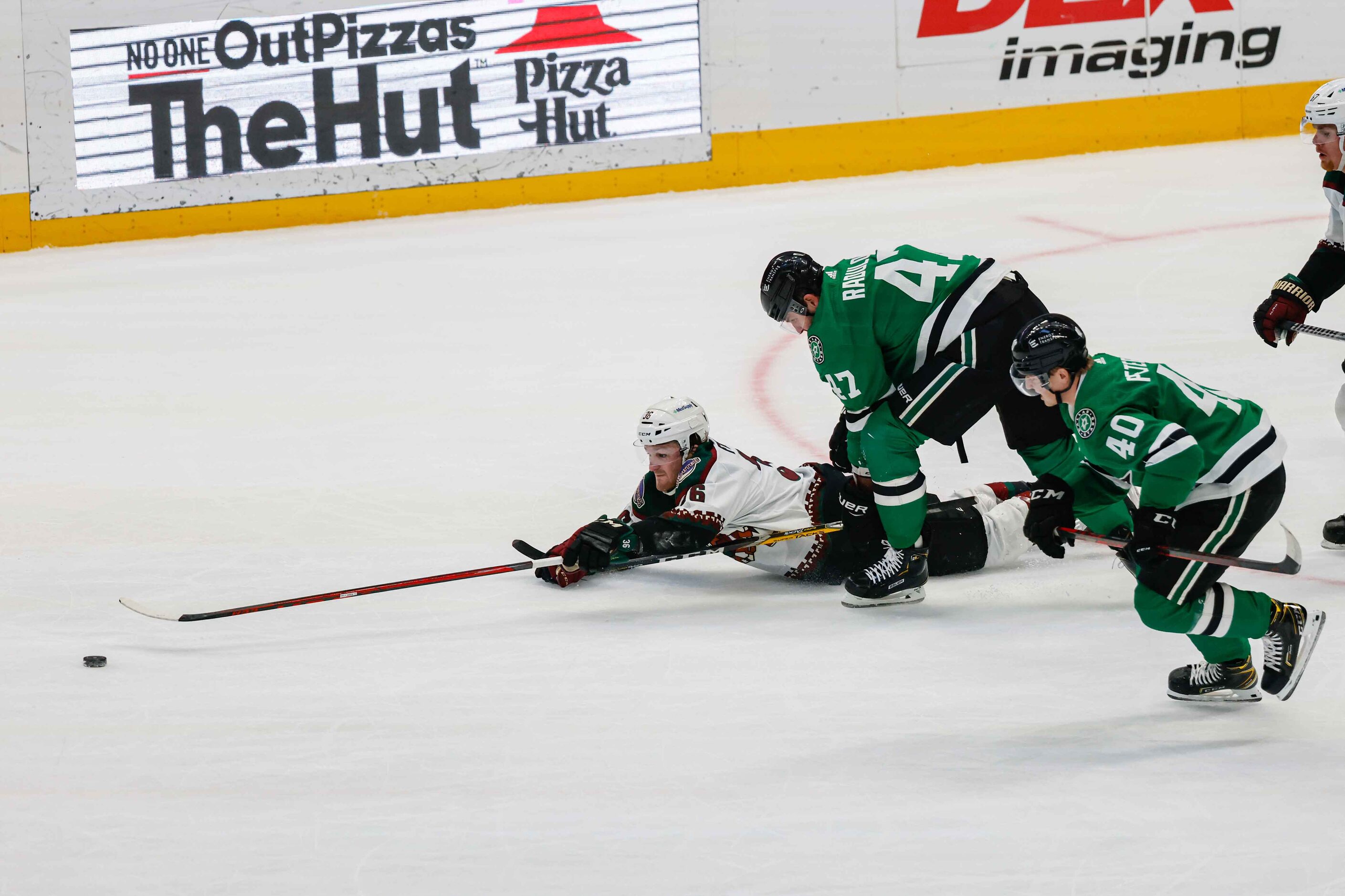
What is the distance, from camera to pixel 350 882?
279 cm

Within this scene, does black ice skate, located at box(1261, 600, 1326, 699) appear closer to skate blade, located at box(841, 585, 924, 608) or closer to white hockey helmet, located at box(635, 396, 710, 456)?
skate blade, located at box(841, 585, 924, 608)

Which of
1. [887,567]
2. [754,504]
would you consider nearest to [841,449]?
[754,504]

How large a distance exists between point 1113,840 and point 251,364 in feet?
17.5

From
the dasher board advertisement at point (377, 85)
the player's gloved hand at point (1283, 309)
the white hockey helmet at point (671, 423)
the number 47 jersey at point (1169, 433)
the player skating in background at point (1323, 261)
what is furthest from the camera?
the dasher board advertisement at point (377, 85)

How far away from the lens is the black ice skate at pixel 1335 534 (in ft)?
15.2

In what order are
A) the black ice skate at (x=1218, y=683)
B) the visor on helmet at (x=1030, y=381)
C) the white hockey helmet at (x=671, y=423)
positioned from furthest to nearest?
1. the white hockey helmet at (x=671, y=423)
2. the black ice skate at (x=1218, y=683)
3. the visor on helmet at (x=1030, y=381)

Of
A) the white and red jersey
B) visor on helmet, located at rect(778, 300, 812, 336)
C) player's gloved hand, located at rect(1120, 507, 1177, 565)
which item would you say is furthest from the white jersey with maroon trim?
the white and red jersey

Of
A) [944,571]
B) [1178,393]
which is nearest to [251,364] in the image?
[944,571]

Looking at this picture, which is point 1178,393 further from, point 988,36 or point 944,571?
point 988,36

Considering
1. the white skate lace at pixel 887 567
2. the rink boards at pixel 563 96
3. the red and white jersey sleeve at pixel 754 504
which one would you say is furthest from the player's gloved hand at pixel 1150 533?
the rink boards at pixel 563 96

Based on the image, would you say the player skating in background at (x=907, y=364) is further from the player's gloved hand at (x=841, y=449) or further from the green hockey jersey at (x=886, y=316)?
the player's gloved hand at (x=841, y=449)

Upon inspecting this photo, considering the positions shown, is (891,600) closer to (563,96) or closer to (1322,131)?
(1322,131)

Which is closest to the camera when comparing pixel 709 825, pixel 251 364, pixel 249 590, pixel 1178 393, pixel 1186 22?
pixel 709 825

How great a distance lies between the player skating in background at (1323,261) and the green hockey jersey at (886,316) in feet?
3.43
